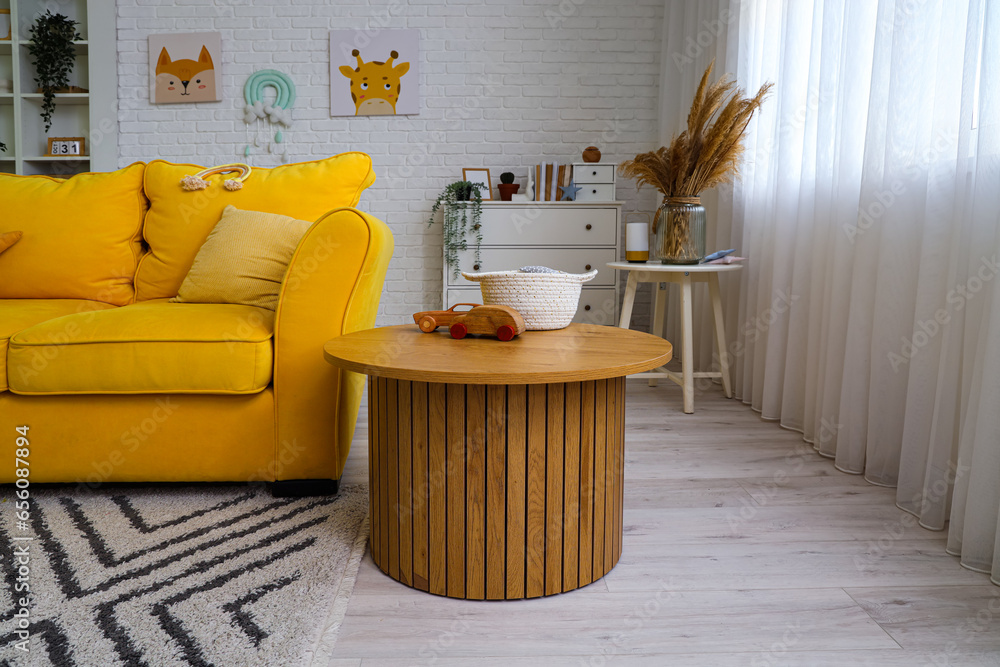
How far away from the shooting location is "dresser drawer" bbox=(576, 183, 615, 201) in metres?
3.66

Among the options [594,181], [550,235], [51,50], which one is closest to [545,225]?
[550,235]

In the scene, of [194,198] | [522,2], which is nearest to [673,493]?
[194,198]

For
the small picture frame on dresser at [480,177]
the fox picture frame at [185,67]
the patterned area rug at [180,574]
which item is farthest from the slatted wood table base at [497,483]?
the fox picture frame at [185,67]

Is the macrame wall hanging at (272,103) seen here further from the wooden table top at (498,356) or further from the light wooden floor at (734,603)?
the light wooden floor at (734,603)

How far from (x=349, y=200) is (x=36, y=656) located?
1478 mm

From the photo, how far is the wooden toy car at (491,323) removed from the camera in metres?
1.36

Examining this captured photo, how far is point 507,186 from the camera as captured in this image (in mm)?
3666

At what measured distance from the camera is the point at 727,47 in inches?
117

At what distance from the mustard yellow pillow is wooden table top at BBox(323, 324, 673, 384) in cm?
57

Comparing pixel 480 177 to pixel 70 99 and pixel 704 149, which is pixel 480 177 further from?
pixel 70 99

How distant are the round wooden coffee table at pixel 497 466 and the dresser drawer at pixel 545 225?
2.31m

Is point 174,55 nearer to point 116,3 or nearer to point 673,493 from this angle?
point 116,3

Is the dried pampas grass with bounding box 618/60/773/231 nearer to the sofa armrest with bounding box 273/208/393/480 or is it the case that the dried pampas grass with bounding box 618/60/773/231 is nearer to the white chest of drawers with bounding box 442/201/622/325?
the white chest of drawers with bounding box 442/201/622/325

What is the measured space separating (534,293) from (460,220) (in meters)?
2.17
